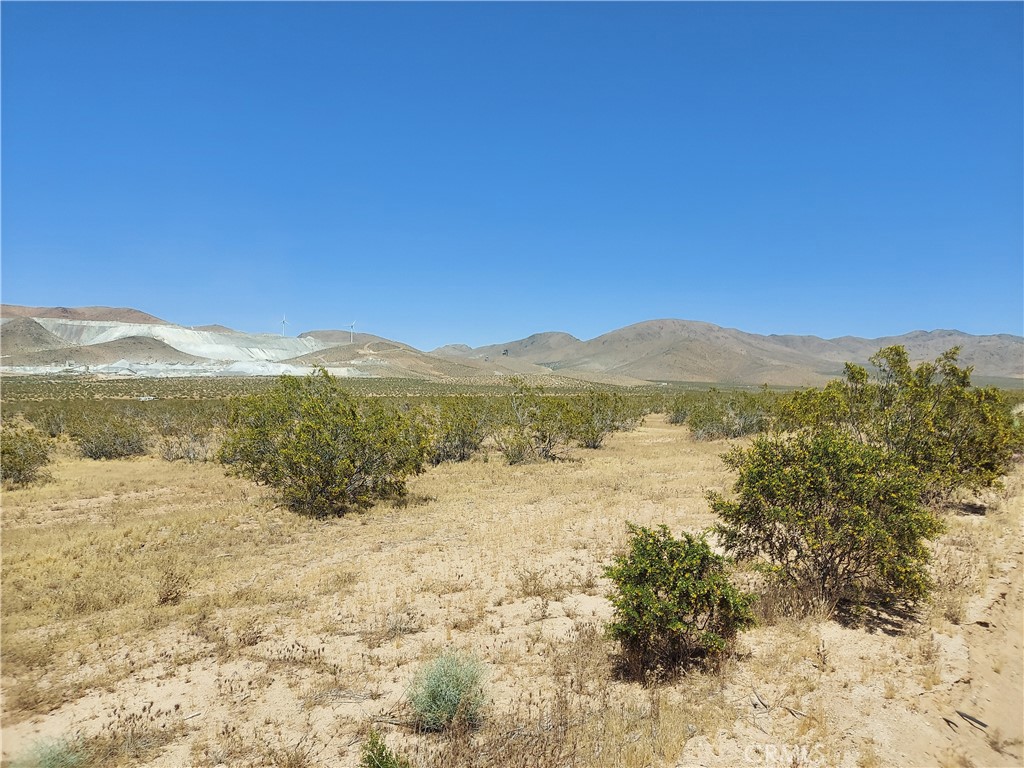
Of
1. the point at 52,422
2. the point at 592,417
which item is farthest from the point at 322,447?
the point at 52,422

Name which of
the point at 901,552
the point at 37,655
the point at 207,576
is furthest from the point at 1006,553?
the point at 37,655

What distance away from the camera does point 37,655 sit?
7262mm

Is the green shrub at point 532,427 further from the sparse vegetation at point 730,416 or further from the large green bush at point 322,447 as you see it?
the sparse vegetation at point 730,416

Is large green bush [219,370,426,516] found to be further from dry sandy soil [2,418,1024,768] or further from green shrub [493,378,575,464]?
green shrub [493,378,575,464]

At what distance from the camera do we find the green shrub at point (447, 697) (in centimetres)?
561

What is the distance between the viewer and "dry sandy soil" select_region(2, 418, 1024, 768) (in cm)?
529

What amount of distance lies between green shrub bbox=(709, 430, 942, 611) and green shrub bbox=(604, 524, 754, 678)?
1.59 metres

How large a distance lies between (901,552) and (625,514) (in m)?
8.15

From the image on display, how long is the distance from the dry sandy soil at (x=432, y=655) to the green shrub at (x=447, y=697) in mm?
203

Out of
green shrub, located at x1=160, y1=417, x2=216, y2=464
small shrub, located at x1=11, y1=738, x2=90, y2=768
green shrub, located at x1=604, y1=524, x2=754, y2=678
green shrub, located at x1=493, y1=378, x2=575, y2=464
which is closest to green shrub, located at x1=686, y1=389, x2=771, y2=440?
green shrub, located at x1=493, y1=378, x2=575, y2=464

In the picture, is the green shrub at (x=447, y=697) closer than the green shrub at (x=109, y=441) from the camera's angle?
Yes

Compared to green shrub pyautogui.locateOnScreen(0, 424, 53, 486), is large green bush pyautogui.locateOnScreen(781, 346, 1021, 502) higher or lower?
higher

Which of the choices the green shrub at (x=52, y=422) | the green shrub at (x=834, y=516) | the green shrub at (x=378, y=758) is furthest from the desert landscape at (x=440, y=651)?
the green shrub at (x=52, y=422)

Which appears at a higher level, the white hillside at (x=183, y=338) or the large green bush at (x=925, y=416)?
the white hillside at (x=183, y=338)
